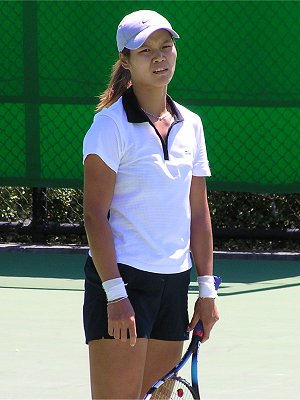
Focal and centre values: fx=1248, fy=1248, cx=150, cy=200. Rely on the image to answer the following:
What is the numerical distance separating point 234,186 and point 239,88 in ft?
2.41

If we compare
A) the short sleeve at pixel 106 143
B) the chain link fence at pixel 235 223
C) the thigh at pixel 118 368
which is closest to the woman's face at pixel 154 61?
the short sleeve at pixel 106 143

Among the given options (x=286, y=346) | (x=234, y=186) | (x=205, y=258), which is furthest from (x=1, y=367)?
(x=234, y=186)

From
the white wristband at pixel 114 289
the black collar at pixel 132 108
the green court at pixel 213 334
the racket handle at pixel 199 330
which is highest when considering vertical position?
the black collar at pixel 132 108

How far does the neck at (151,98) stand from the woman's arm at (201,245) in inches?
10.7

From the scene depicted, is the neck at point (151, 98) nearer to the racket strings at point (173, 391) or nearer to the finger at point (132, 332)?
the finger at point (132, 332)

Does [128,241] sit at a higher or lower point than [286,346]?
higher

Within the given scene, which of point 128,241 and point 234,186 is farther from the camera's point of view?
point 234,186

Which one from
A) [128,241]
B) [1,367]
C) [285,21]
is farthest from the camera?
[285,21]

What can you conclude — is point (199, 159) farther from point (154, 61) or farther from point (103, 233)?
point (103, 233)

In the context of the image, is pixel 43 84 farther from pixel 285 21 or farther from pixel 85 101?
pixel 285 21

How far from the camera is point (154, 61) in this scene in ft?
12.8

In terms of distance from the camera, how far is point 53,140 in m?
9.64

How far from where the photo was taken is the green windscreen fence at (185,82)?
29.8 feet

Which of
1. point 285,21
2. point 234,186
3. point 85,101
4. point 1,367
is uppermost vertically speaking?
point 285,21
